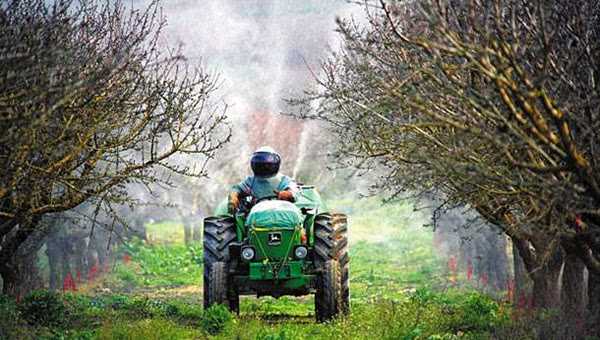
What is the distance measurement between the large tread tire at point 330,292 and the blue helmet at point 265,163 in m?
2.01

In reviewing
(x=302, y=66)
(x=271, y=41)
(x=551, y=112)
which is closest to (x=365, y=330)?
(x=551, y=112)

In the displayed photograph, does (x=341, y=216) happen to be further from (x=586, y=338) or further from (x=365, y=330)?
(x=586, y=338)

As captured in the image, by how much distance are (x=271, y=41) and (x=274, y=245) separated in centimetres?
4206

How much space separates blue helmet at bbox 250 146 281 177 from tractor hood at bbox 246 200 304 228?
1203 millimetres

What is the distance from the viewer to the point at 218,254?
12.6m

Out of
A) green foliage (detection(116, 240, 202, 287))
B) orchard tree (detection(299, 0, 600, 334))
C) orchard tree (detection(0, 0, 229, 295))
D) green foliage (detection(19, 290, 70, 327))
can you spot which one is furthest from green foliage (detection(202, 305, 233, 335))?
green foliage (detection(116, 240, 202, 287))

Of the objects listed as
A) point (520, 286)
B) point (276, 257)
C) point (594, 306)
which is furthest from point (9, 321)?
point (520, 286)

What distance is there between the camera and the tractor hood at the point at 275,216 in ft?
40.8

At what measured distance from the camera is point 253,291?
42.0 feet

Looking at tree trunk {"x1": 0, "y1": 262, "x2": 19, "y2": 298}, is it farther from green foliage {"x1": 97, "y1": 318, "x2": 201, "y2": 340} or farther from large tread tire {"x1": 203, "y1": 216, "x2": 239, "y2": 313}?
large tread tire {"x1": 203, "y1": 216, "x2": 239, "y2": 313}

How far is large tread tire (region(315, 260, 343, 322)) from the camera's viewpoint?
12.4 meters

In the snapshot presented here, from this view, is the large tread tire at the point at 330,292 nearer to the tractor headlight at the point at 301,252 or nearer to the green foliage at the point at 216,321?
the tractor headlight at the point at 301,252

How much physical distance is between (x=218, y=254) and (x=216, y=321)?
1314mm

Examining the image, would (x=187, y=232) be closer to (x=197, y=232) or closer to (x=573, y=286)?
(x=197, y=232)
